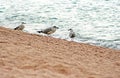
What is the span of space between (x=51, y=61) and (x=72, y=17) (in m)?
13.1

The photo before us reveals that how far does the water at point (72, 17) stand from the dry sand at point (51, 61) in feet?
12.7

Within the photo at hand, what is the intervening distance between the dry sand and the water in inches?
152

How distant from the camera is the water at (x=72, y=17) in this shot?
16.8 m

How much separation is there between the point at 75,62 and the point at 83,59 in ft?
2.03

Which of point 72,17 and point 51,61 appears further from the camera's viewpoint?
point 72,17

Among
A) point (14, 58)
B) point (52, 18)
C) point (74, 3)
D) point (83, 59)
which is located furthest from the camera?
point (74, 3)

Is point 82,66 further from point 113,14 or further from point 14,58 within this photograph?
point 113,14

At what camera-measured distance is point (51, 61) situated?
30.6ft

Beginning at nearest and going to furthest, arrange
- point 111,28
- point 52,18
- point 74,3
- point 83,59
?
point 83,59
point 111,28
point 52,18
point 74,3

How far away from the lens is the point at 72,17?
22.3 metres

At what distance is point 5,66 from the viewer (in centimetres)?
844

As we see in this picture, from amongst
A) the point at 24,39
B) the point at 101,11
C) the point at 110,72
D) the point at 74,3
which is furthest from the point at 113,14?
the point at 110,72

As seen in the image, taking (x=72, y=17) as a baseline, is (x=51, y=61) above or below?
above

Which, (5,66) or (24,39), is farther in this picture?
(24,39)
